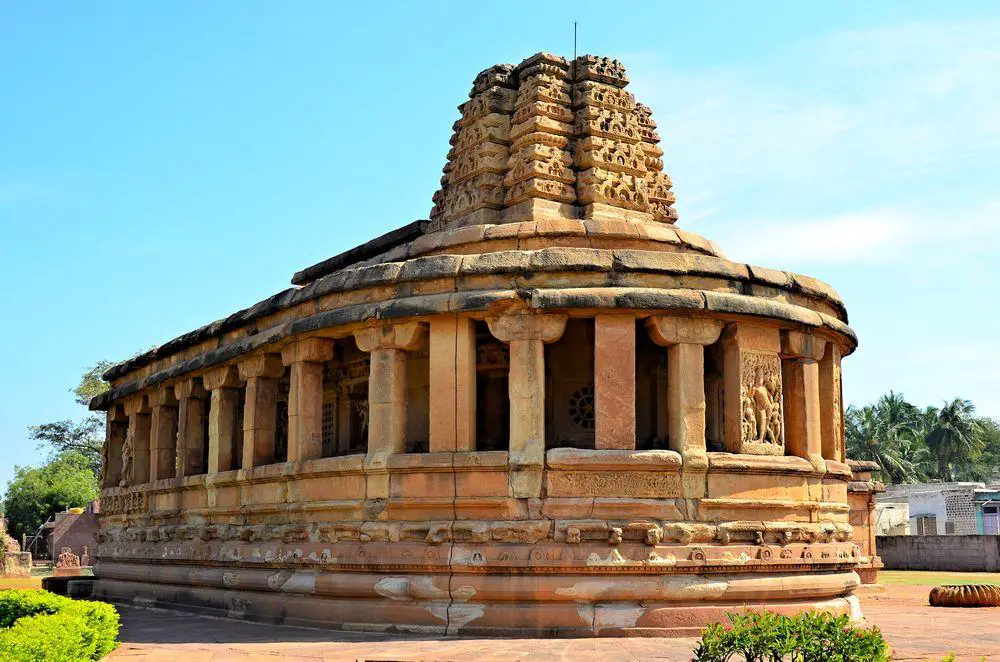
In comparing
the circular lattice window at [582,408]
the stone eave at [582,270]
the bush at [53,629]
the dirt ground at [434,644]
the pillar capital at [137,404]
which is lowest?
the dirt ground at [434,644]

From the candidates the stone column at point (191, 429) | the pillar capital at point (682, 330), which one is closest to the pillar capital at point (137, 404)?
the stone column at point (191, 429)

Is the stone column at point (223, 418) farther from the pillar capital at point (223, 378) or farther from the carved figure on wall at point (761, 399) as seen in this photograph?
the carved figure on wall at point (761, 399)

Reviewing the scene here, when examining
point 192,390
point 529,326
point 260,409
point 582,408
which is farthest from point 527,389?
point 192,390

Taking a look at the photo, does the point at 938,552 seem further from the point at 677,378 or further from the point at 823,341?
the point at 677,378

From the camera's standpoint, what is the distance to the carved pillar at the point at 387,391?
12289mm

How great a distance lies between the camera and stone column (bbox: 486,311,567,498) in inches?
452

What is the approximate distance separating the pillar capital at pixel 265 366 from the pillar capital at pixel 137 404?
544 centimetres

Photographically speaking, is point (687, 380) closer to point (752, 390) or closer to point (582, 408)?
point (752, 390)

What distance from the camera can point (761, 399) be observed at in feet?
40.9

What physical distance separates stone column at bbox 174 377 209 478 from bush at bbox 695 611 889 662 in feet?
39.1

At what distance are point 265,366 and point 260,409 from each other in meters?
0.64

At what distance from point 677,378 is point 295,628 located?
538 centimetres

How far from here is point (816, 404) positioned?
13.3m

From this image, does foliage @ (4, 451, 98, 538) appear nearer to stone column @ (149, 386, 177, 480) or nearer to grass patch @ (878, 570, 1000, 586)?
stone column @ (149, 386, 177, 480)
